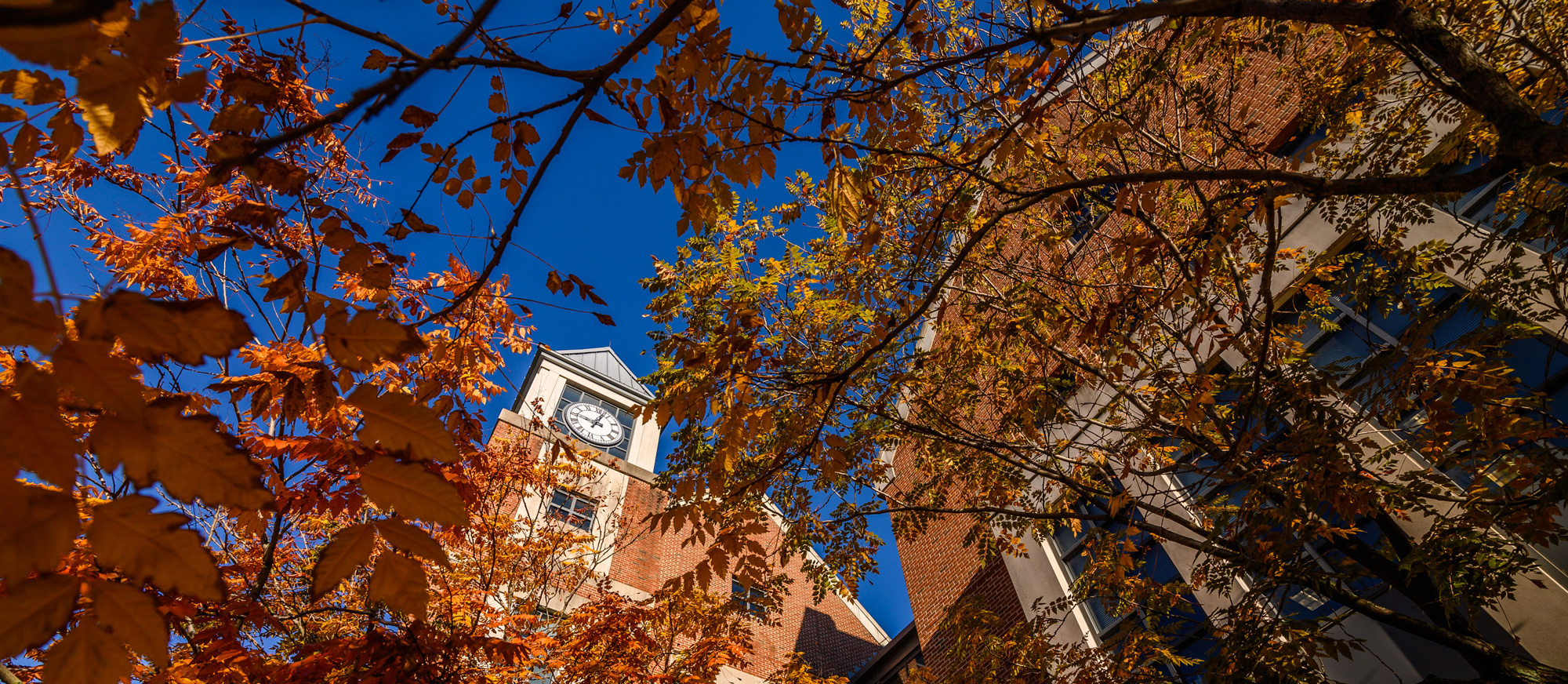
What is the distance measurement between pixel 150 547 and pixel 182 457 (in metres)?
0.15

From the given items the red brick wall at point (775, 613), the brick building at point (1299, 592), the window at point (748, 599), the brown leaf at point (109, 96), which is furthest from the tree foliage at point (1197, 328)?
the red brick wall at point (775, 613)

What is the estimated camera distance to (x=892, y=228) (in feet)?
24.0

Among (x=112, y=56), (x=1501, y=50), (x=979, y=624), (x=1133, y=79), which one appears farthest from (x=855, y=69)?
(x=979, y=624)

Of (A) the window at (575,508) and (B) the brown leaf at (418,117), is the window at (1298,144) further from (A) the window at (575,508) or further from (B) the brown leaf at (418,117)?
(A) the window at (575,508)

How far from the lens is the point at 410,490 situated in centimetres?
122

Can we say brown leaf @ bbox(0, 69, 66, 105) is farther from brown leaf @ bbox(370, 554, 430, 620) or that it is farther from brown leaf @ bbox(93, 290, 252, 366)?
brown leaf @ bbox(370, 554, 430, 620)

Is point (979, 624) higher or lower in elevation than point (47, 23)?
higher

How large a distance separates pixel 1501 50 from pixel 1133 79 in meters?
2.34

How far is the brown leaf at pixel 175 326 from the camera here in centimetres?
102

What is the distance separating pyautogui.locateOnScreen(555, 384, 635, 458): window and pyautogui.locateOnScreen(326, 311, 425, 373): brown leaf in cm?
2149

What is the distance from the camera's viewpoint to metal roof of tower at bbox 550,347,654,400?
2470cm

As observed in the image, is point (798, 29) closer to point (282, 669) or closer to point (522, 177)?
point (522, 177)

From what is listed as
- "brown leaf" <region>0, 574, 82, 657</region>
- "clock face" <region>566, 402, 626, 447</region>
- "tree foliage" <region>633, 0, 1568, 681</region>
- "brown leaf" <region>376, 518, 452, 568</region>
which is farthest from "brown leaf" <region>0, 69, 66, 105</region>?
"clock face" <region>566, 402, 626, 447</region>

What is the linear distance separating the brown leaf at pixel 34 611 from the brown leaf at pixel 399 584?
423 millimetres
